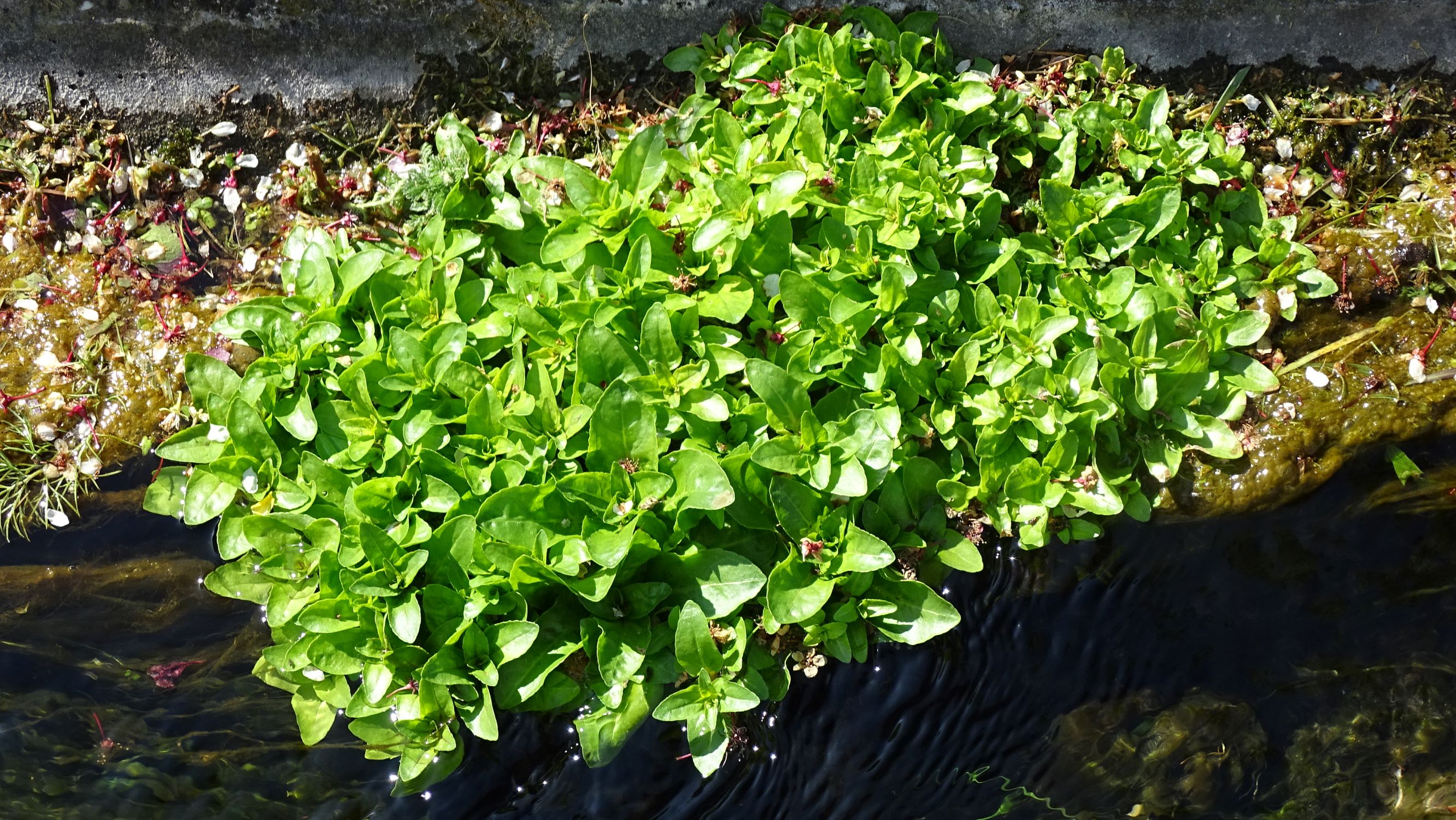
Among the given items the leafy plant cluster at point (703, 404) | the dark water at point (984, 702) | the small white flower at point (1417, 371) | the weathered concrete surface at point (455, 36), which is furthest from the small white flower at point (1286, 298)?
the weathered concrete surface at point (455, 36)

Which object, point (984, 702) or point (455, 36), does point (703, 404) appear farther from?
point (455, 36)

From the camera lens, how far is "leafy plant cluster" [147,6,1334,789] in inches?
124

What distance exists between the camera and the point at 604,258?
11.6 feet

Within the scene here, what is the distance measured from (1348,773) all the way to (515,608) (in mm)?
3224

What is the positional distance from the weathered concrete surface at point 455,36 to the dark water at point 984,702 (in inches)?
70.3

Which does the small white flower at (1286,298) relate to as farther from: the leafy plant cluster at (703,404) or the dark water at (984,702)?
the dark water at (984,702)

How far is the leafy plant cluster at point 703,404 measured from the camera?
10.3 feet

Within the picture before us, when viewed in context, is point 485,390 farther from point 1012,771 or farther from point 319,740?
point 1012,771

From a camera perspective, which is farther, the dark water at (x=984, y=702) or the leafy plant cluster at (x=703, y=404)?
the dark water at (x=984, y=702)

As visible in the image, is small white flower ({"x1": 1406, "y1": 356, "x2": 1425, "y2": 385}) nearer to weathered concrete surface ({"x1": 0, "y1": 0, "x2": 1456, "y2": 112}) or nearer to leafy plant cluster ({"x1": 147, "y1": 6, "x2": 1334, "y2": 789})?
leafy plant cluster ({"x1": 147, "y1": 6, "x2": 1334, "y2": 789})

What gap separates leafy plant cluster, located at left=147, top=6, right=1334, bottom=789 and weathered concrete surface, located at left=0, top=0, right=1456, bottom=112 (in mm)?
565

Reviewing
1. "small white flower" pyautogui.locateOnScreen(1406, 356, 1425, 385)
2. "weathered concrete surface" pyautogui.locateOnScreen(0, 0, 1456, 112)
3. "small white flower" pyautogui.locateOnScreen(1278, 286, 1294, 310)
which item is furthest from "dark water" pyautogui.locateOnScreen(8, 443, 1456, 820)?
"weathered concrete surface" pyautogui.locateOnScreen(0, 0, 1456, 112)

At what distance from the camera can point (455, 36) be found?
4.20 m

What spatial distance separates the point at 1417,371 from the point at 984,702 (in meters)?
2.02
